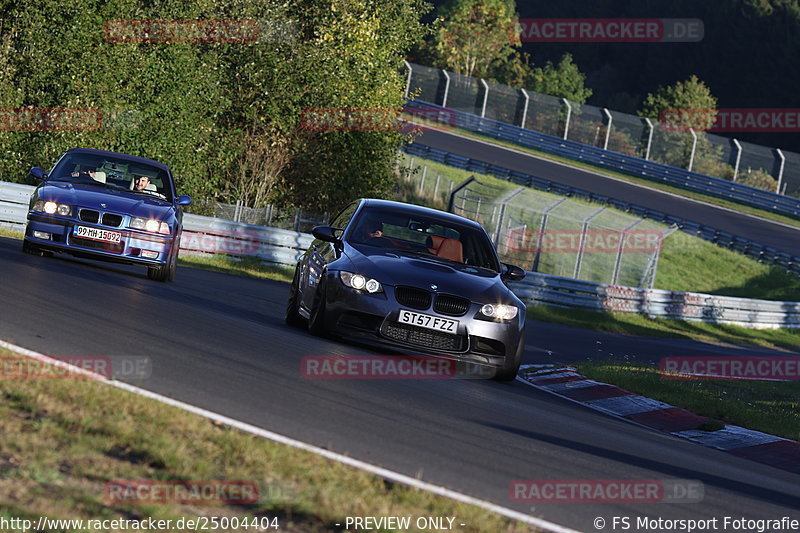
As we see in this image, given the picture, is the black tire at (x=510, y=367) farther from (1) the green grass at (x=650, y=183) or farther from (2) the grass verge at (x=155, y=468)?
(1) the green grass at (x=650, y=183)

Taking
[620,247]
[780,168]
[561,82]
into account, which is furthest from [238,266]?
[561,82]

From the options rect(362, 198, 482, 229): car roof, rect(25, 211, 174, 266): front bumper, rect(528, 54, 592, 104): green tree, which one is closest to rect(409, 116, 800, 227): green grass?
A: rect(528, 54, 592, 104): green tree

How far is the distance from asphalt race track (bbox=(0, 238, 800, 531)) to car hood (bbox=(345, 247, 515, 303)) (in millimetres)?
776

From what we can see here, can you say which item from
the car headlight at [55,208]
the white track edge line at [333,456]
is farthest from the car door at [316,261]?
the white track edge line at [333,456]

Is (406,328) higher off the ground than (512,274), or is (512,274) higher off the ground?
(512,274)

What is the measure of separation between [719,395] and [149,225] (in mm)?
7285

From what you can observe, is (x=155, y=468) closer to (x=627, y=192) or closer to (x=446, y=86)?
(x=627, y=192)

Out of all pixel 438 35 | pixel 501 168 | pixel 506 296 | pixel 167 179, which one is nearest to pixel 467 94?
pixel 501 168

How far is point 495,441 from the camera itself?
737cm

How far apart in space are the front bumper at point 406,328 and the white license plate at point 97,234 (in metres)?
4.34

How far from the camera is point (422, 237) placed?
38.7 ft

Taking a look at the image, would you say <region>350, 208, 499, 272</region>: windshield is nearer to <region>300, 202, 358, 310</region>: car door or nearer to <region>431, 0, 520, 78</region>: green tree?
<region>300, 202, 358, 310</region>: car door

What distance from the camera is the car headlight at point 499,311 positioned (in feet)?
34.8

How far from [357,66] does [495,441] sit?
24.5 meters
